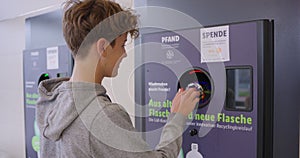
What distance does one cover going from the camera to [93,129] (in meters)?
0.99

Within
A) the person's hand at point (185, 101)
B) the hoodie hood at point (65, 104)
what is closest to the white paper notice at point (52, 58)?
the hoodie hood at point (65, 104)

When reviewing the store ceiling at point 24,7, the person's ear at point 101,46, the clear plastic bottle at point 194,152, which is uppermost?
the store ceiling at point 24,7

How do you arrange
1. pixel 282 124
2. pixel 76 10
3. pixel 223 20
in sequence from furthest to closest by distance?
pixel 223 20
pixel 282 124
pixel 76 10

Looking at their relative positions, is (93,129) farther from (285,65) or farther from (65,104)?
(285,65)

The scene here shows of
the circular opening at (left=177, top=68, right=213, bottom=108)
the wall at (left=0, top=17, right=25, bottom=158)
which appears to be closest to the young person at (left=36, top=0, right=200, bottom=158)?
the circular opening at (left=177, top=68, right=213, bottom=108)

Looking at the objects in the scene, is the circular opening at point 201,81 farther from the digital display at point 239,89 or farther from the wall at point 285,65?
the wall at point 285,65

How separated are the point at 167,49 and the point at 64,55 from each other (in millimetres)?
784

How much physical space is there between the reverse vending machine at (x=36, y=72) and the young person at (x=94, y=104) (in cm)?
81

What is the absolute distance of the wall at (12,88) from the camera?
2.79m

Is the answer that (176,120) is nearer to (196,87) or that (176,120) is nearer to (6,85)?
(196,87)

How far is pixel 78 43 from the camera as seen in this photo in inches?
42.5

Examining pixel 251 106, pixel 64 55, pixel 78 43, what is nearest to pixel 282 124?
pixel 251 106

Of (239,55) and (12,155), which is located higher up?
(239,55)

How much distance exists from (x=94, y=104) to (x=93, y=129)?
3.1 inches
